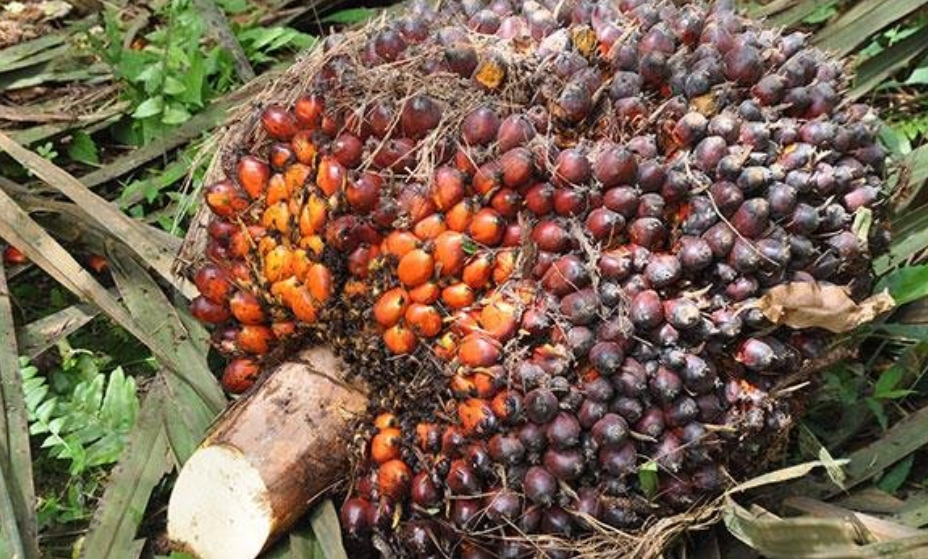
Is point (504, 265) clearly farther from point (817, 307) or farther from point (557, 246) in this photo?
point (817, 307)

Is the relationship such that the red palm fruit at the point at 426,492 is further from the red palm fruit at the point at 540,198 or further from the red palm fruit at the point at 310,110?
the red palm fruit at the point at 310,110

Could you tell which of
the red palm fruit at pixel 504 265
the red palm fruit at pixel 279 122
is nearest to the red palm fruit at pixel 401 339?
the red palm fruit at pixel 504 265

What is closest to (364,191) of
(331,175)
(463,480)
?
(331,175)

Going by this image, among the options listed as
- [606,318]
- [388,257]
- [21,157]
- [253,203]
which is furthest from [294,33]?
[606,318]

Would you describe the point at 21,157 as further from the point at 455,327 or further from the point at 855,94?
the point at 855,94

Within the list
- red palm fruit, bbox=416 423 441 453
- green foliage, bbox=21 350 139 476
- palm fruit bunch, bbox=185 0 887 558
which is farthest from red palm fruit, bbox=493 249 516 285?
green foliage, bbox=21 350 139 476

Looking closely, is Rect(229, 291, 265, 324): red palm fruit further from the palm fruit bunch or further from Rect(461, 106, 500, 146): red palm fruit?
Rect(461, 106, 500, 146): red palm fruit

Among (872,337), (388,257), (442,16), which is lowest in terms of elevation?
(872,337)
